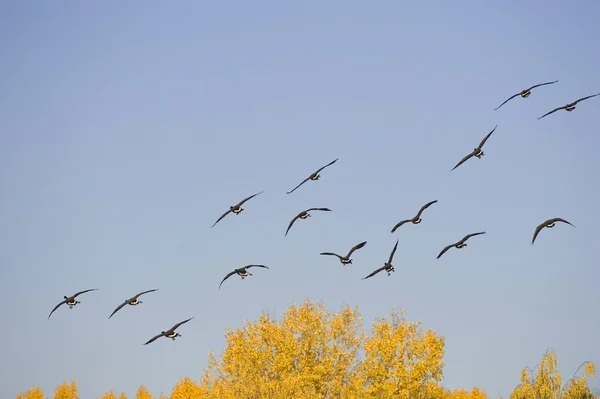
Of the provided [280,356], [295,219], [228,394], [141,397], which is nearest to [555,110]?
[295,219]

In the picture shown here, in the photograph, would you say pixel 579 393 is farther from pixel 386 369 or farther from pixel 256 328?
pixel 256 328

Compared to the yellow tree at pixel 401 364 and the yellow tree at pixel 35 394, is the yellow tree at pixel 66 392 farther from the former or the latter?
the yellow tree at pixel 401 364

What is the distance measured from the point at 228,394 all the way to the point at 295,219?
67.0 ft

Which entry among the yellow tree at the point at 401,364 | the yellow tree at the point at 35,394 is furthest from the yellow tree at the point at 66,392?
the yellow tree at the point at 401,364

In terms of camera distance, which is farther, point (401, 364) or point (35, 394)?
point (35, 394)

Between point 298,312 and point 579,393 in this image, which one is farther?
point 298,312

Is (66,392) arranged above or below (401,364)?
above

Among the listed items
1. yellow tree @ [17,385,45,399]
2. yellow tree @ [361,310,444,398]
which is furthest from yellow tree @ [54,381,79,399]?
yellow tree @ [361,310,444,398]

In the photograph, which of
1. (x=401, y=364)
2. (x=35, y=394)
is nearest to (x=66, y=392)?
(x=35, y=394)

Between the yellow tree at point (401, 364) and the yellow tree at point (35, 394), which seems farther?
the yellow tree at point (35, 394)

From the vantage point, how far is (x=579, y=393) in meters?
42.6

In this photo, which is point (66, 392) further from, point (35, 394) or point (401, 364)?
point (401, 364)

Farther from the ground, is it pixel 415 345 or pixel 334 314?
pixel 334 314

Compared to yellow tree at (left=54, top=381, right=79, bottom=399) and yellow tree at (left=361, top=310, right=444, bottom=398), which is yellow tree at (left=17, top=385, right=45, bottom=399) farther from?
yellow tree at (left=361, top=310, right=444, bottom=398)
